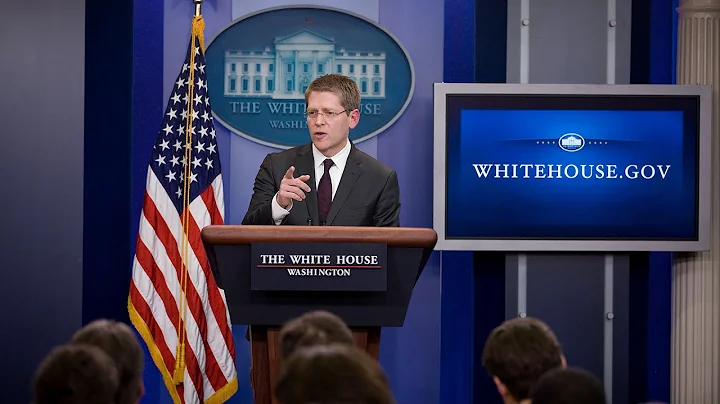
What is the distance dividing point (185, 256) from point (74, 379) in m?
3.22

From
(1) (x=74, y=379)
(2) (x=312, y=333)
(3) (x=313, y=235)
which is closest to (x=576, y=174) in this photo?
(3) (x=313, y=235)

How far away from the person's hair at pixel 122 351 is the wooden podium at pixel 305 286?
61cm

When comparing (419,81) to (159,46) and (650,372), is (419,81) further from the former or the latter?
(650,372)

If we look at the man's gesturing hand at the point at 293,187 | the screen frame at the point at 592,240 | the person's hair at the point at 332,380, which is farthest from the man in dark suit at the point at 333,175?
the person's hair at the point at 332,380

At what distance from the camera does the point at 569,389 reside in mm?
1946

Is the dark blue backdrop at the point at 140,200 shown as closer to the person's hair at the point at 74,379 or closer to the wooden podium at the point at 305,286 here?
the wooden podium at the point at 305,286

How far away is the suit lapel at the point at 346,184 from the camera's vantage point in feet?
12.3

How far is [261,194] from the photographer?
12.9ft

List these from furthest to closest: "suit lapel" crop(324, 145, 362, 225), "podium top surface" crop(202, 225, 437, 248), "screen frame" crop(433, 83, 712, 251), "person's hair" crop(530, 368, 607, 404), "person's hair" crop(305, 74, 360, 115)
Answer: "screen frame" crop(433, 83, 712, 251) < "person's hair" crop(305, 74, 360, 115) < "suit lapel" crop(324, 145, 362, 225) < "podium top surface" crop(202, 225, 437, 248) < "person's hair" crop(530, 368, 607, 404)

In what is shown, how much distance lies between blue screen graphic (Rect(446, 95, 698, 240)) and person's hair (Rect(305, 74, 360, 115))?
128 centimetres

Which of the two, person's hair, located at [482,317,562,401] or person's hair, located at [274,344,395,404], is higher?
person's hair, located at [274,344,395,404]

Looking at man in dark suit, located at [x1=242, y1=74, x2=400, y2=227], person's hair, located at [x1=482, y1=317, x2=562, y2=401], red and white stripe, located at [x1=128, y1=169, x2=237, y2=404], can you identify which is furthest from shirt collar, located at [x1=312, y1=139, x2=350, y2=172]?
person's hair, located at [x1=482, y1=317, x2=562, y2=401]

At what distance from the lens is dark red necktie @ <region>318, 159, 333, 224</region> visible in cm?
385

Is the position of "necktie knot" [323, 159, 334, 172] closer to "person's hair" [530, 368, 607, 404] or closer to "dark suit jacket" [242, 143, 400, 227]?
"dark suit jacket" [242, 143, 400, 227]
